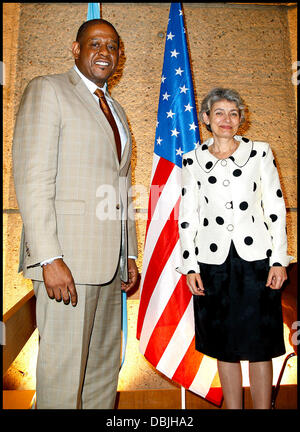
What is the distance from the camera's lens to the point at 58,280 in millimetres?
1177

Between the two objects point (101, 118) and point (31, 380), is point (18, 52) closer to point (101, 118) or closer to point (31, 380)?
point (101, 118)

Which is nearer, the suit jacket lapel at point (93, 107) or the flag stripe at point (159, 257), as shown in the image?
the suit jacket lapel at point (93, 107)

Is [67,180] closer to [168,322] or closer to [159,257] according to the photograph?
[159,257]

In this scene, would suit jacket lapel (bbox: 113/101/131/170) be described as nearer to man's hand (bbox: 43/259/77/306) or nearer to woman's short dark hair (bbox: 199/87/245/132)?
woman's short dark hair (bbox: 199/87/245/132)

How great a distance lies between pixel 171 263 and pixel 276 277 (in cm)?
63

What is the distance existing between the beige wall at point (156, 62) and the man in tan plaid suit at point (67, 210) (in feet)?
3.34

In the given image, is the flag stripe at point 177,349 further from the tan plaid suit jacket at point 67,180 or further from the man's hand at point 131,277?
the tan plaid suit jacket at point 67,180

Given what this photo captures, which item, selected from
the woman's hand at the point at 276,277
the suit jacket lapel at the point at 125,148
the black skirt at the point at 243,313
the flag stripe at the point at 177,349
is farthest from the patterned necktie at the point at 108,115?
the flag stripe at the point at 177,349

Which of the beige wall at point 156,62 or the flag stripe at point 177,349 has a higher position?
the beige wall at point 156,62

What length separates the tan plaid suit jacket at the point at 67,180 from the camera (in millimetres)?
1188

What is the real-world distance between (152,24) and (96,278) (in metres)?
2.11

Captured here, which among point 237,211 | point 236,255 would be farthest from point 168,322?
point 237,211
